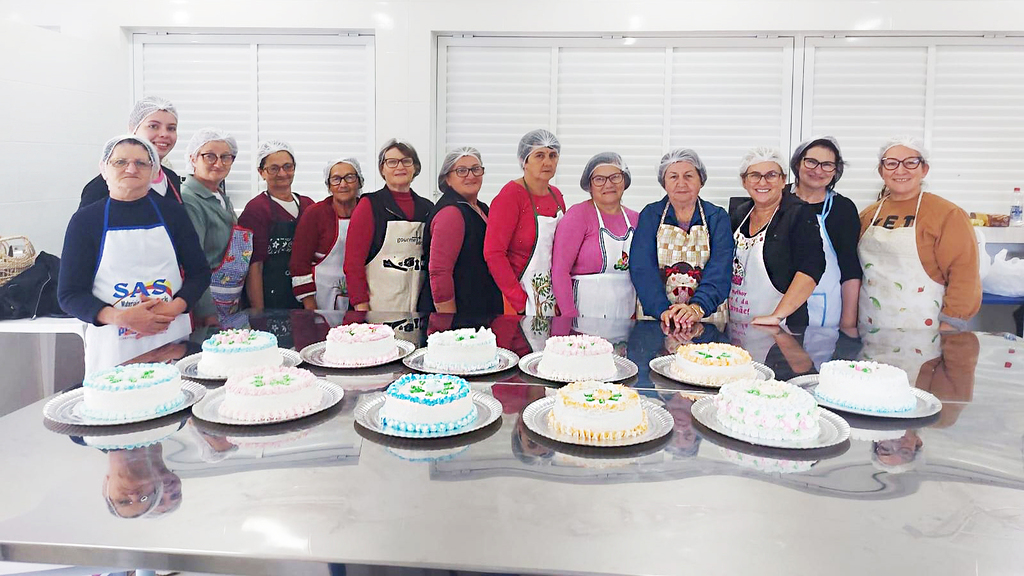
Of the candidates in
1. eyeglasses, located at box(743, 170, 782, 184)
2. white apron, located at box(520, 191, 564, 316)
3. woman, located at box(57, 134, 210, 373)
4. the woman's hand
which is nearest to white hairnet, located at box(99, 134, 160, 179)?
woman, located at box(57, 134, 210, 373)

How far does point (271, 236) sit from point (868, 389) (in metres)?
2.96

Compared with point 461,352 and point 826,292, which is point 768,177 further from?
point 461,352

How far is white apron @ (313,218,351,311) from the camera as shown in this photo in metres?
3.80

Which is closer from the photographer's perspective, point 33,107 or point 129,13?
point 33,107

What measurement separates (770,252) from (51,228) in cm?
394

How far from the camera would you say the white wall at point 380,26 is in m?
4.29

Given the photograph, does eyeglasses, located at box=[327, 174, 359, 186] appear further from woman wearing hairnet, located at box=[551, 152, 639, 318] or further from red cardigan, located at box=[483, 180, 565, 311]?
woman wearing hairnet, located at box=[551, 152, 639, 318]

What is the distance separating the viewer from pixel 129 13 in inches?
183

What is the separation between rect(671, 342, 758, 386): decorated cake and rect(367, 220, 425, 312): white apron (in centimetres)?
199

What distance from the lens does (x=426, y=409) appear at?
4.91 ft

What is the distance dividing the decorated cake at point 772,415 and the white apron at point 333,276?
2.66 m

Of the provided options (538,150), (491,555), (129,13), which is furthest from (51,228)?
(491,555)

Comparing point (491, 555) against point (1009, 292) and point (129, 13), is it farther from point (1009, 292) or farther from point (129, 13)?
point (129, 13)

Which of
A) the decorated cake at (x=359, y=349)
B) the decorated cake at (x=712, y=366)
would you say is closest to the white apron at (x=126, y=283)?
the decorated cake at (x=359, y=349)
